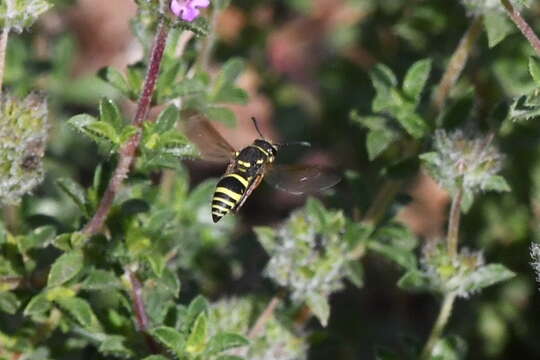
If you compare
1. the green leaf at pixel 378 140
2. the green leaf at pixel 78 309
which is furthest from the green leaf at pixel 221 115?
the green leaf at pixel 78 309

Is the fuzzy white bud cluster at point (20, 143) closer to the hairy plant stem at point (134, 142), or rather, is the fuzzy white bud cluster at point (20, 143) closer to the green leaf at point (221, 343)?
the hairy plant stem at point (134, 142)

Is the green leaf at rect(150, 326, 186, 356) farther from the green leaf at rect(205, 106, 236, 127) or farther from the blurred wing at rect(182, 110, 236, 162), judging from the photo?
the green leaf at rect(205, 106, 236, 127)

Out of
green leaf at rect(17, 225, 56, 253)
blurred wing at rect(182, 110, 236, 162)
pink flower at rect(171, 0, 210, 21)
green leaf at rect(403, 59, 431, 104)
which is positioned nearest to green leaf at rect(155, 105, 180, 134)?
blurred wing at rect(182, 110, 236, 162)

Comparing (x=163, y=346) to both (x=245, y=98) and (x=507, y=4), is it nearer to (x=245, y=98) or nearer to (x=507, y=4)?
(x=245, y=98)

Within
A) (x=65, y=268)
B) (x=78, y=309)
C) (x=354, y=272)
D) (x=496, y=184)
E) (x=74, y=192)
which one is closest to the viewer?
(x=65, y=268)

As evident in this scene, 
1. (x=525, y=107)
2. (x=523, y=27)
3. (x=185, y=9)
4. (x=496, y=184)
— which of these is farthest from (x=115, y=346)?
(x=523, y=27)

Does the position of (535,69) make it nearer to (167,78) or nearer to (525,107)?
(525,107)
